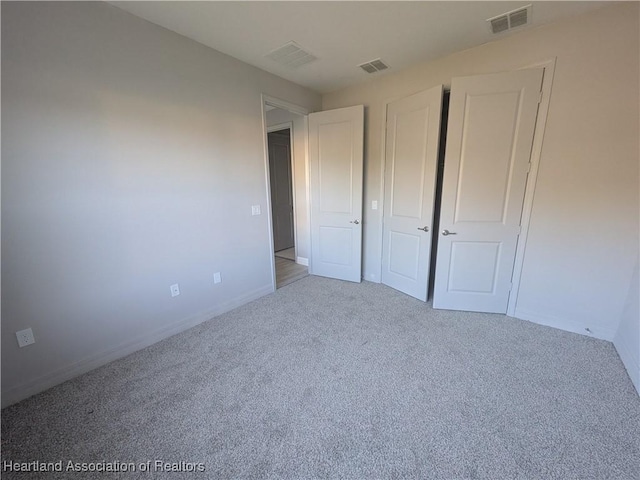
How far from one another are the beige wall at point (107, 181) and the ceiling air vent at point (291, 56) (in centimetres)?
37

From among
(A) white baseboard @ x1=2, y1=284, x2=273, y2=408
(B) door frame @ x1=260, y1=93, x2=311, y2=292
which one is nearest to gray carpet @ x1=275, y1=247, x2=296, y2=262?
(B) door frame @ x1=260, y1=93, x2=311, y2=292

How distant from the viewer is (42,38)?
61.7 inches

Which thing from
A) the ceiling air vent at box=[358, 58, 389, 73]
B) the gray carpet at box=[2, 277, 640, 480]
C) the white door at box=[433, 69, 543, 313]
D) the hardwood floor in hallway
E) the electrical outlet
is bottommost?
the gray carpet at box=[2, 277, 640, 480]

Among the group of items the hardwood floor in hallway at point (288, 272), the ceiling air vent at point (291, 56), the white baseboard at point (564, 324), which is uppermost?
the ceiling air vent at point (291, 56)

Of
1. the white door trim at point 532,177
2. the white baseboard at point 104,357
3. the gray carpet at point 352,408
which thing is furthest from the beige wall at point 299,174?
the white door trim at point 532,177

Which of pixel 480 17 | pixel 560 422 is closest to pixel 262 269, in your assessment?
pixel 560 422

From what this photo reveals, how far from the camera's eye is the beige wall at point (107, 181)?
1578mm

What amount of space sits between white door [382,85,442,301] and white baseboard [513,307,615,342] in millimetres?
931

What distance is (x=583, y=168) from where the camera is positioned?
2.11m

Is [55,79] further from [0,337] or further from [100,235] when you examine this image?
[0,337]

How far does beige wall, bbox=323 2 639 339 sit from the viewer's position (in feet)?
6.30

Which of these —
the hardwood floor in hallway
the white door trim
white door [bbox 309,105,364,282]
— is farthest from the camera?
the hardwood floor in hallway

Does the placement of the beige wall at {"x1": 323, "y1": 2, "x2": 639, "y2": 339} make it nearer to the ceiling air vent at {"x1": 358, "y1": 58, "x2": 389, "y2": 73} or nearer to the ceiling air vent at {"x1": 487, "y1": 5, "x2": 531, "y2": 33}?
the ceiling air vent at {"x1": 487, "y1": 5, "x2": 531, "y2": 33}

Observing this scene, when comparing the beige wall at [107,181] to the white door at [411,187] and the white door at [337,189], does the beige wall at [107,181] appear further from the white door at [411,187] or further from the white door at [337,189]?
the white door at [411,187]
